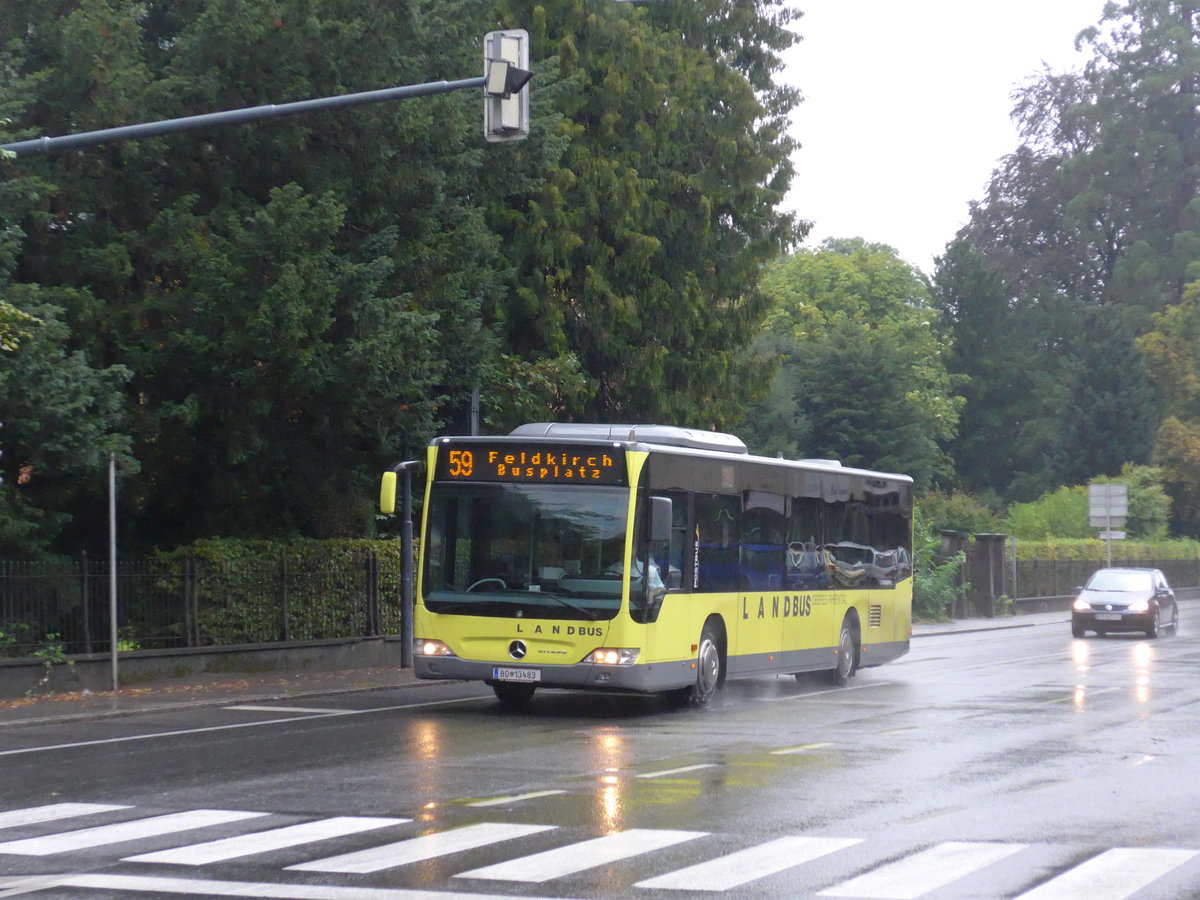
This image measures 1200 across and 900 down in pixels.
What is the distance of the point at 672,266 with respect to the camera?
32.8m

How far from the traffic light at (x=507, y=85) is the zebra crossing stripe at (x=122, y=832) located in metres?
6.33

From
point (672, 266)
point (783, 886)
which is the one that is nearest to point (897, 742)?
point (783, 886)

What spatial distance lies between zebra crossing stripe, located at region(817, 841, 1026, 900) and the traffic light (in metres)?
7.41

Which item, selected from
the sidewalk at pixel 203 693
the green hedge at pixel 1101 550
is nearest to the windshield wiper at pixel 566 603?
the sidewalk at pixel 203 693

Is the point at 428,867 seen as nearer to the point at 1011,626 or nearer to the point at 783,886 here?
the point at 783,886

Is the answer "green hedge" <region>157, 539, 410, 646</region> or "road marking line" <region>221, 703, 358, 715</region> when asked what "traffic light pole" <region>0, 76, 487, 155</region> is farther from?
"green hedge" <region>157, 539, 410, 646</region>

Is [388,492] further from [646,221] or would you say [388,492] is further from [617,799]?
[646,221]

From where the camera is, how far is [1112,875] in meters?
8.44

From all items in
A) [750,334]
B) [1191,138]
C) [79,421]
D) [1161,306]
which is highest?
[1191,138]

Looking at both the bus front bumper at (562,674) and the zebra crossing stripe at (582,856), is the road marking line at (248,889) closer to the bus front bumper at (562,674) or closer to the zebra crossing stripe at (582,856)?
the zebra crossing stripe at (582,856)

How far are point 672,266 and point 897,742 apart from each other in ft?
61.7

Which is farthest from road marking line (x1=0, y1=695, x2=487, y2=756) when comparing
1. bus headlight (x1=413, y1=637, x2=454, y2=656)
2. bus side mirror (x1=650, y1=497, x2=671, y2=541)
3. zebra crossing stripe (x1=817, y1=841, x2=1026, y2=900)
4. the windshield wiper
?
zebra crossing stripe (x1=817, y1=841, x2=1026, y2=900)

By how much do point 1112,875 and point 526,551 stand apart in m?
9.67

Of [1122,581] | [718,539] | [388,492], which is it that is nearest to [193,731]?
[388,492]
